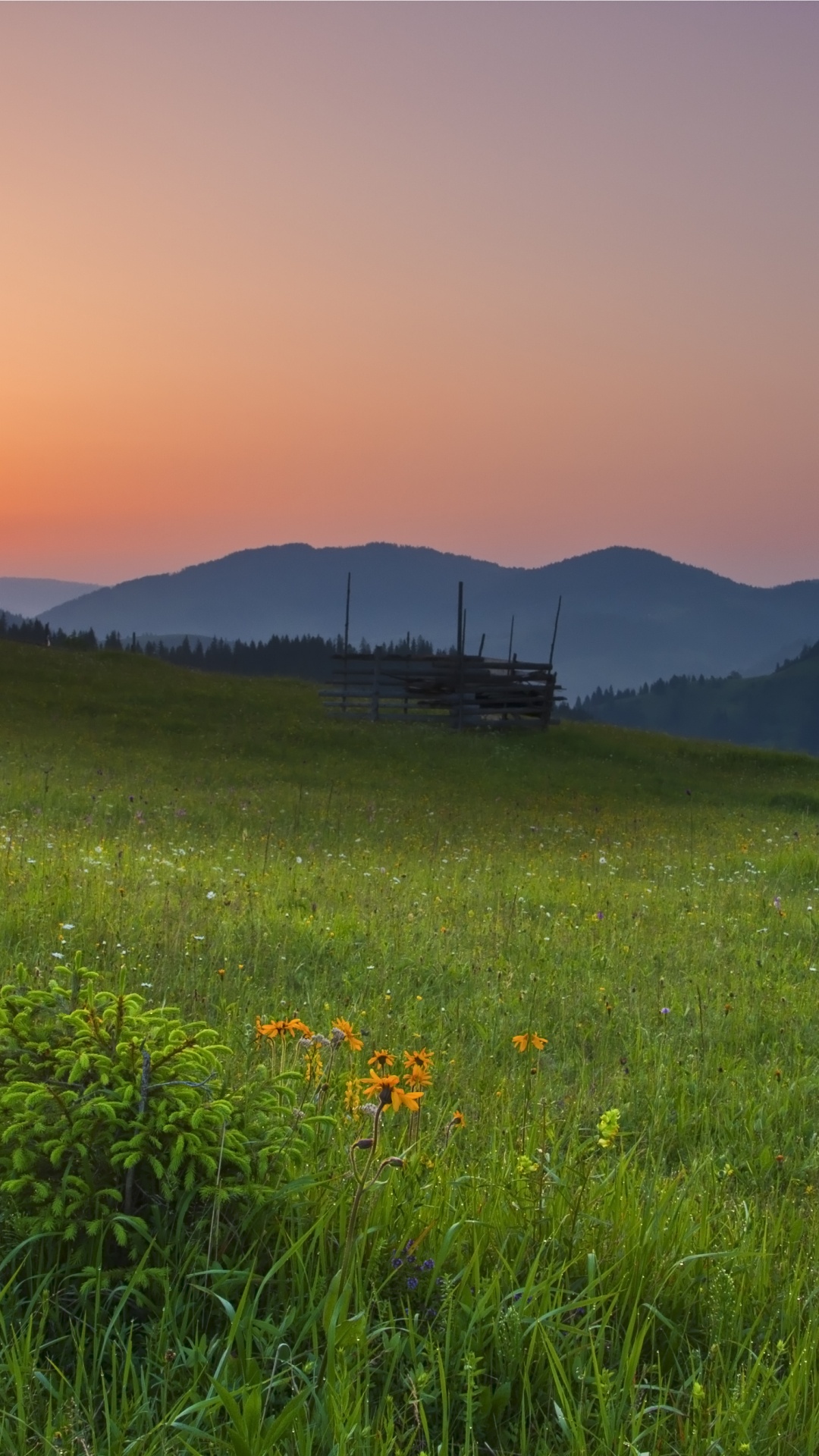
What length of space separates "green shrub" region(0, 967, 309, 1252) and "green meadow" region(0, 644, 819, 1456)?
1cm

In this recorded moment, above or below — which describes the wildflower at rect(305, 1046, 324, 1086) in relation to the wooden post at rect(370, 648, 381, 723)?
below

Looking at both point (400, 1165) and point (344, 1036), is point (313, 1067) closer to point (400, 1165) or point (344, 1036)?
point (344, 1036)

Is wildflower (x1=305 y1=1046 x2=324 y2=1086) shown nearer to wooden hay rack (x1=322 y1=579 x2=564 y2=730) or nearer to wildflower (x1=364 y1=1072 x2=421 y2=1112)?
wildflower (x1=364 y1=1072 x2=421 y2=1112)

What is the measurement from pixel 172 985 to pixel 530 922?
3998 mm

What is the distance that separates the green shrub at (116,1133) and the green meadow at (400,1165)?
1 cm

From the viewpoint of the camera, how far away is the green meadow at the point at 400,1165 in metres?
2.39

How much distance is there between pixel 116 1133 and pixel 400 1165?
2.60 feet

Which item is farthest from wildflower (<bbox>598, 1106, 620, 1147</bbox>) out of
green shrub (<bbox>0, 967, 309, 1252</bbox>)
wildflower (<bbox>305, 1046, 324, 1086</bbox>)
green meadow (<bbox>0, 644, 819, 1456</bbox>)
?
green shrub (<bbox>0, 967, 309, 1252</bbox>)

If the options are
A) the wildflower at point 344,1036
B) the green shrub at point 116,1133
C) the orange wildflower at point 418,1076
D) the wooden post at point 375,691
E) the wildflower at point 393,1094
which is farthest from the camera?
the wooden post at point 375,691

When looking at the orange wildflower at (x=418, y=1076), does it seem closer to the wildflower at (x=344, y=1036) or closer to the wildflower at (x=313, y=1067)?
the wildflower at (x=344, y=1036)

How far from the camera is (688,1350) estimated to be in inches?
107

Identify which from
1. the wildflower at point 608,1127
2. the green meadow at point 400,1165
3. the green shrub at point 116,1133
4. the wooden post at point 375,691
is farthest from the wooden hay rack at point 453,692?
the green shrub at point 116,1133

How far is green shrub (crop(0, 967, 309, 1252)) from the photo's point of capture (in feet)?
8.73

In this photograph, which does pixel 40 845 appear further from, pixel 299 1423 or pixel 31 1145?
pixel 299 1423
